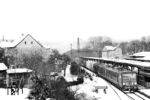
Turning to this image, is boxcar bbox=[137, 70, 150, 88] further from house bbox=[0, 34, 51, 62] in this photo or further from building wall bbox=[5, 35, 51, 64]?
house bbox=[0, 34, 51, 62]

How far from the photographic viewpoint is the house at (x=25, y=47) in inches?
1860

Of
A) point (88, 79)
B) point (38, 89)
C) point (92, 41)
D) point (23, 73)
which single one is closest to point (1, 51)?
point (23, 73)

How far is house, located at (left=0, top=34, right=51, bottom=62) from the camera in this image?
47.2 m

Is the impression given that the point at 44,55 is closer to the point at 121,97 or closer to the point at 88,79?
the point at 88,79

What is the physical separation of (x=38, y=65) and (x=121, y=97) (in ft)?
66.2

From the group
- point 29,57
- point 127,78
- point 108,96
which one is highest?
point 29,57

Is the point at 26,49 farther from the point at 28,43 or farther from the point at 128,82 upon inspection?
the point at 128,82

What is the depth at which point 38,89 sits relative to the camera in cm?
1833

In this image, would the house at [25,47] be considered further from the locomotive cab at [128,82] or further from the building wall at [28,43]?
the locomotive cab at [128,82]

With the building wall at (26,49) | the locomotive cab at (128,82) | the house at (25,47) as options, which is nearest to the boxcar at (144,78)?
the locomotive cab at (128,82)

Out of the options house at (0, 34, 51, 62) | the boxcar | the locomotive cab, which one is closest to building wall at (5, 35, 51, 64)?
house at (0, 34, 51, 62)

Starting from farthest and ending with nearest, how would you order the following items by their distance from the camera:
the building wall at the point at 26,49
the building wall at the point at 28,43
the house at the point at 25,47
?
the building wall at the point at 28,43 < the house at the point at 25,47 < the building wall at the point at 26,49

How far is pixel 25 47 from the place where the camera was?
48.7 metres

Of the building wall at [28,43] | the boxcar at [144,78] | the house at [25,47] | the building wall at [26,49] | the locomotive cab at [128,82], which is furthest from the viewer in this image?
the building wall at [28,43]
